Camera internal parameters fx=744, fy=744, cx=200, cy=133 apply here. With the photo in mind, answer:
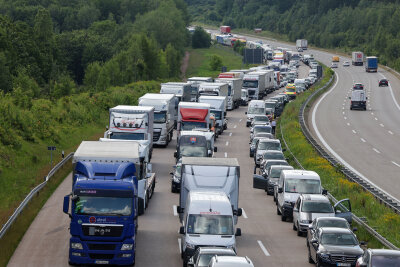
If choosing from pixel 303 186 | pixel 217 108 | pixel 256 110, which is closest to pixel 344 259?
pixel 303 186

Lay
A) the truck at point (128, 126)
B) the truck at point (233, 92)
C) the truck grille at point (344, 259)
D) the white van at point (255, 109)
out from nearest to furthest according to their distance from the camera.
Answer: the truck grille at point (344, 259) < the truck at point (128, 126) < the white van at point (255, 109) < the truck at point (233, 92)

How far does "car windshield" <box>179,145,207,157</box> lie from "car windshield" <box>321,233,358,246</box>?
53.1ft

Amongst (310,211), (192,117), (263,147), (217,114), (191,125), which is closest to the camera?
(310,211)

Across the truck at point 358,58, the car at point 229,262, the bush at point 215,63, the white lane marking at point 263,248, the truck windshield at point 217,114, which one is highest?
the car at point 229,262

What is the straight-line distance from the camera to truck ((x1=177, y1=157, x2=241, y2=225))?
28.0 metres

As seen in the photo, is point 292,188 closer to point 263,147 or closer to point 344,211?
point 344,211

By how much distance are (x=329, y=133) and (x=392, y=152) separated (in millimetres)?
10217

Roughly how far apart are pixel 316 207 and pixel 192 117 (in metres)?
22.4

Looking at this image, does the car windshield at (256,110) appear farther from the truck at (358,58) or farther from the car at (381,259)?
the truck at (358,58)

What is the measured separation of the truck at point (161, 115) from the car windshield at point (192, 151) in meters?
11.5

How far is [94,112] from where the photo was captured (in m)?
Answer: 64.8

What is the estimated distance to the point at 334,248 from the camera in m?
23.4

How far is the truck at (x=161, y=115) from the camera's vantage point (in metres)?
51.7

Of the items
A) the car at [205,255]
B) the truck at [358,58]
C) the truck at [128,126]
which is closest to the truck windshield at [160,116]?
the truck at [128,126]
